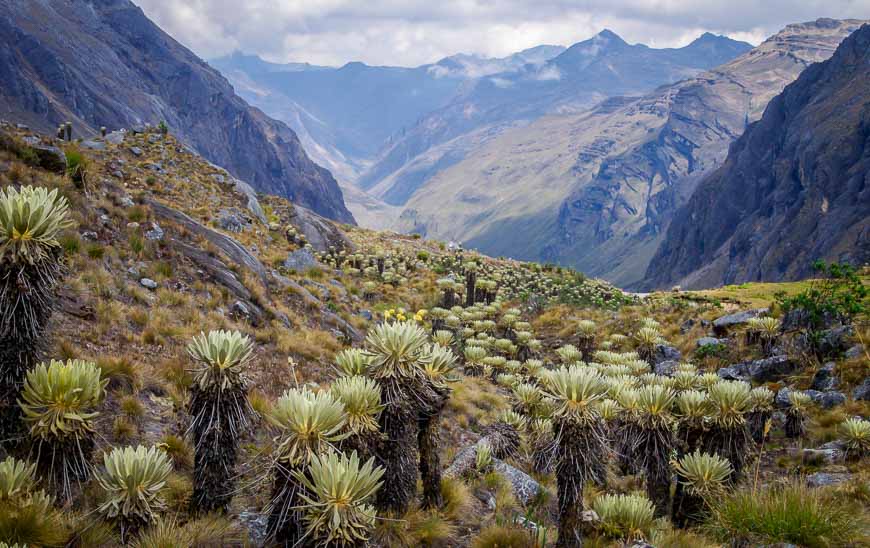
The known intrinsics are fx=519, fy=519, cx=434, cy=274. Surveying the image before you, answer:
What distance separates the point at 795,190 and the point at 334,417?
517 ft

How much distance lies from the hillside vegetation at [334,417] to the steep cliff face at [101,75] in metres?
115

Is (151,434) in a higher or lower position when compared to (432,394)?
lower

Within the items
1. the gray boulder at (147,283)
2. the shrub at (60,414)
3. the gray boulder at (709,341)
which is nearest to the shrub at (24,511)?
the shrub at (60,414)

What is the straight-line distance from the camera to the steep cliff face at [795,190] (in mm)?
103125

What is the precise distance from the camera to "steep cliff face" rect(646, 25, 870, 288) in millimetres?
103125

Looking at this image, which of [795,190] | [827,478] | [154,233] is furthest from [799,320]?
[795,190]

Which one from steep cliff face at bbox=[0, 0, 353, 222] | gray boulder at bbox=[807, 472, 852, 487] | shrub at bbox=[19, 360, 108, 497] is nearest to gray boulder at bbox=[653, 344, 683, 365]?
gray boulder at bbox=[807, 472, 852, 487]

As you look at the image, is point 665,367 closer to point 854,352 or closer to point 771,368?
point 771,368

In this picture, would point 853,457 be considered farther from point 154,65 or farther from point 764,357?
point 154,65

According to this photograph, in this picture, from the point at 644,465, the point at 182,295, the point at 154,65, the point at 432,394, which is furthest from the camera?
the point at 154,65

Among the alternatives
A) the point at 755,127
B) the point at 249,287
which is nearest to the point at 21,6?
the point at 249,287

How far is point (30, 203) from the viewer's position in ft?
16.6

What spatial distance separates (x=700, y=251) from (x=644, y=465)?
196362 mm

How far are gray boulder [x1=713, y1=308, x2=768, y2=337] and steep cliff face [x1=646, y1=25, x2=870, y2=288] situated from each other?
7352cm
